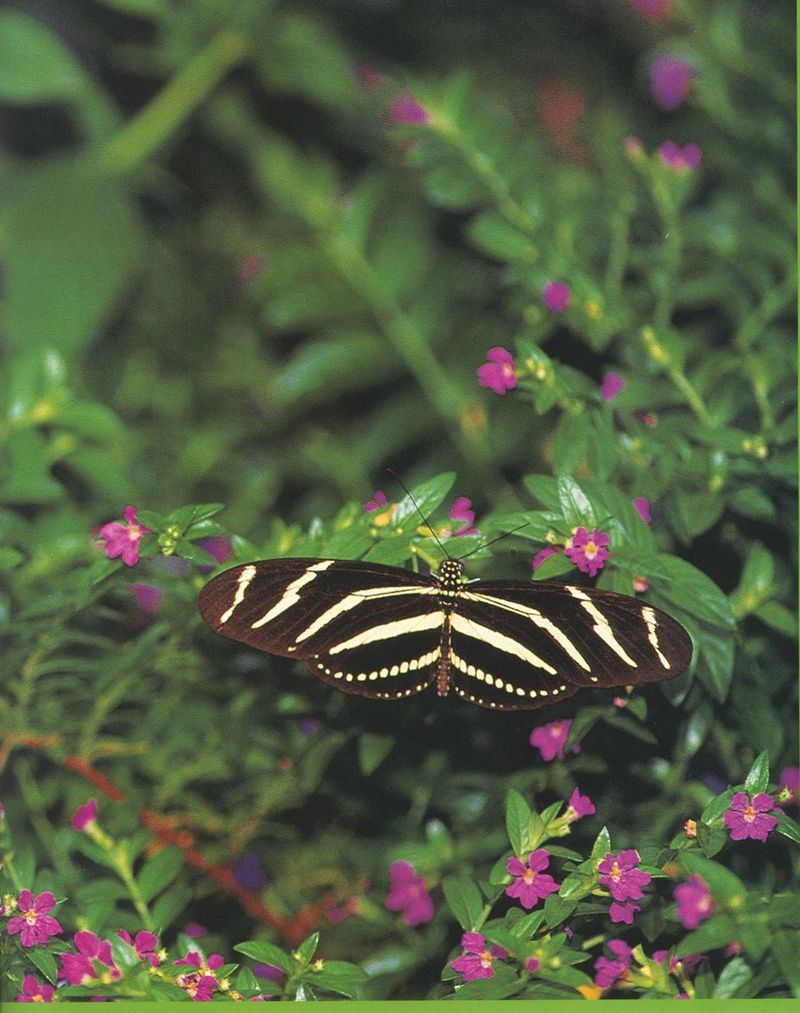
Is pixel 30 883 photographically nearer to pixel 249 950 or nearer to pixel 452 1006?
pixel 249 950

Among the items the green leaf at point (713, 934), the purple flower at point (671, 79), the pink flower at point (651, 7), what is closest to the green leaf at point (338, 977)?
the green leaf at point (713, 934)

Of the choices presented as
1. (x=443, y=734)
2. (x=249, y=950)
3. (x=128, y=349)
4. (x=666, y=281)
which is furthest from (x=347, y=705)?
(x=128, y=349)

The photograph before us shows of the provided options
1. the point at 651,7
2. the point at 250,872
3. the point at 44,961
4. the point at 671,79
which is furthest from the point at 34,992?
the point at 651,7

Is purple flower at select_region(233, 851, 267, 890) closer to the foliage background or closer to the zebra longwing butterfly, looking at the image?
the foliage background

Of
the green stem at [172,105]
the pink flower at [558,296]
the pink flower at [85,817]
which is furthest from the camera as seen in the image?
the green stem at [172,105]

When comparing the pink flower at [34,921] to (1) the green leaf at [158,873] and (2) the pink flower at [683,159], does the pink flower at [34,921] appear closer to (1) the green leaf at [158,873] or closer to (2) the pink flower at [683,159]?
(1) the green leaf at [158,873]

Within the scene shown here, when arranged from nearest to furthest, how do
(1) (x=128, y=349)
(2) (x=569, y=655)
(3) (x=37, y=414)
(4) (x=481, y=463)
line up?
1. (2) (x=569, y=655)
2. (3) (x=37, y=414)
3. (4) (x=481, y=463)
4. (1) (x=128, y=349)

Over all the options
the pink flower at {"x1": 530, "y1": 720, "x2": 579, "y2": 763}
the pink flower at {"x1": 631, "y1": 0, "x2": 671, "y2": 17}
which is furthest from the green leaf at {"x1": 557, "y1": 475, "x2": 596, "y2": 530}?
the pink flower at {"x1": 631, "y1": 0, "x2": 671, "y2": 17}
